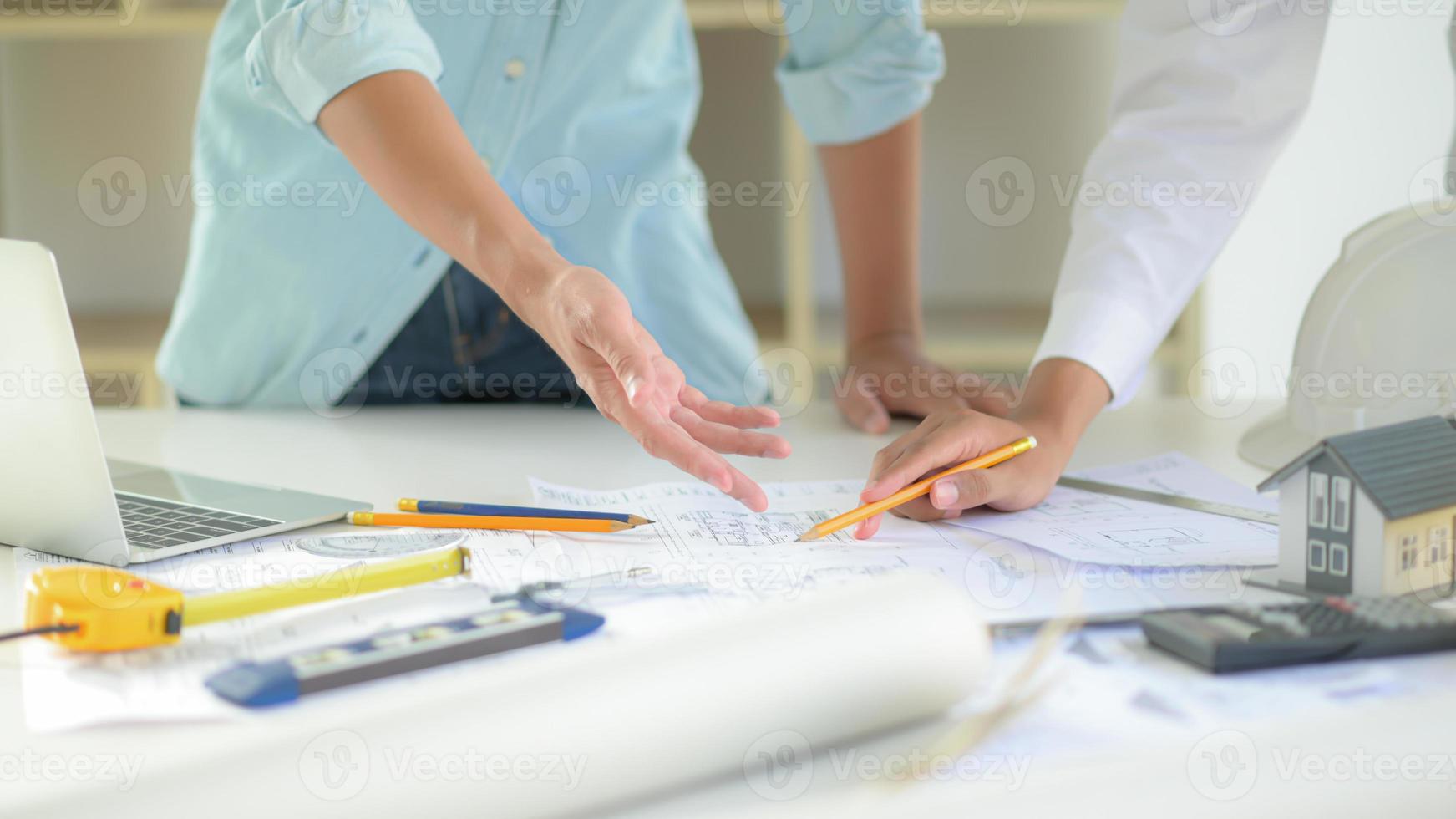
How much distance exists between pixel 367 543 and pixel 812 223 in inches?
86.2

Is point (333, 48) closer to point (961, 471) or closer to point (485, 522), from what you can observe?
point (485, 522)

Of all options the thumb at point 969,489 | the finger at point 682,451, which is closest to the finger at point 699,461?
the finger at point 682,451

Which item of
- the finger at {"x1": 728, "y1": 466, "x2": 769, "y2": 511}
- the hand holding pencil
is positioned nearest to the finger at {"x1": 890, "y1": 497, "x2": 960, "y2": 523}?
the hand holding pencil

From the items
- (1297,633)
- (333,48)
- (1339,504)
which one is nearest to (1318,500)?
(1339,504)

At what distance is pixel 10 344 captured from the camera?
24.5 inches

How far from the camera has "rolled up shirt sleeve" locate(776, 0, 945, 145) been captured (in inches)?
53.2

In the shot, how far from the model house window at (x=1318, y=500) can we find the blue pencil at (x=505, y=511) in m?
0.36

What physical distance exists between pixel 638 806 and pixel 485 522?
1.13 feet

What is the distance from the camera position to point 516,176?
1.32m

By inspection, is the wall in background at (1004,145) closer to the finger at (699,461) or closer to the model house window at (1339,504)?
the finger at (699,461)

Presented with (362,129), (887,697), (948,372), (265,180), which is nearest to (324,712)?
(887,697)

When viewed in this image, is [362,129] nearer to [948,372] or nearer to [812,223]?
[948,372]

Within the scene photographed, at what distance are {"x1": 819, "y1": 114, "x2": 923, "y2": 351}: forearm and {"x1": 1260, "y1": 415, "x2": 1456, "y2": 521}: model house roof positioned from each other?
2.48ft

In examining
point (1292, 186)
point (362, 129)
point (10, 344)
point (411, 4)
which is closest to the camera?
point (10, 344)
